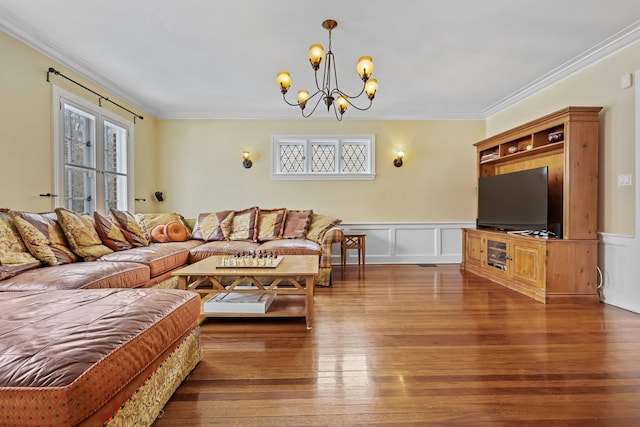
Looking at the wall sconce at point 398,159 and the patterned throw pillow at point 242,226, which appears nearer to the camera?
the patterned throw pillow at point 242,226

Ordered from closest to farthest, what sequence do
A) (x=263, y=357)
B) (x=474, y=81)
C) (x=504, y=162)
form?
(x=263, y=357) → (x=474, y=81) → (x=504, y=162)

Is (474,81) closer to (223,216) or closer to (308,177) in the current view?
(308,177)

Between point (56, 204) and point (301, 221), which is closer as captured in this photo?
point (56, 204)

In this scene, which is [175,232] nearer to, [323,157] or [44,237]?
[44,237]

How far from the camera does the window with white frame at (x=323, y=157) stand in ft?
17.2

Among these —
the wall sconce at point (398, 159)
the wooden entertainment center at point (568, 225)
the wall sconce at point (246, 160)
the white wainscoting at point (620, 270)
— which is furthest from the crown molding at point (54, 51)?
the white wainscoting at point (620, 270)

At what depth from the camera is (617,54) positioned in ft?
10.1

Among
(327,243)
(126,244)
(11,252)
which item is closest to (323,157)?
(327,243)

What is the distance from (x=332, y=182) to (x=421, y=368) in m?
3.70

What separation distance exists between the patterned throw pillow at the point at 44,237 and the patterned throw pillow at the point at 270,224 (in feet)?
7.12

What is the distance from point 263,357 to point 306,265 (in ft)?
3.05

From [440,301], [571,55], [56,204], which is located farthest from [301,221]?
[571,55]

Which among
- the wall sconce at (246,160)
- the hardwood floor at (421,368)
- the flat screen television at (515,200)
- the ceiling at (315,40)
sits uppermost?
the ceiling at (315,40)

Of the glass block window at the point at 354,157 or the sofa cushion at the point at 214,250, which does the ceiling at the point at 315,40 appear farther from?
the sofa cushion at the point at 214,250
